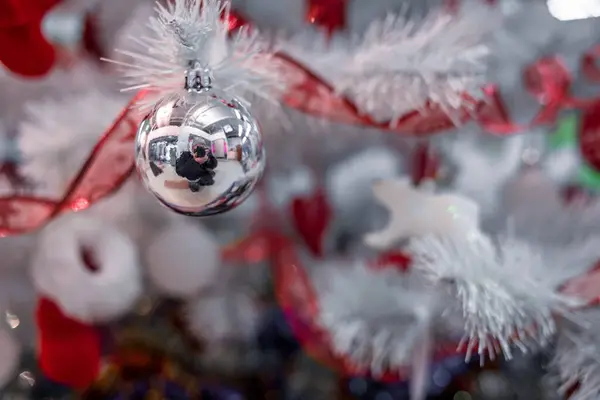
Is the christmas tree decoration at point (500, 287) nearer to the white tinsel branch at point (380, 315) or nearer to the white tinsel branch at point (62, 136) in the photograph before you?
the white tinsel branch at point (380, 315)

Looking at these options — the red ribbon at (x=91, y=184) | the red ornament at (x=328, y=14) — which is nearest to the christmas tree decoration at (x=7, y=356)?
the red ribbon at (x=91, y=184)

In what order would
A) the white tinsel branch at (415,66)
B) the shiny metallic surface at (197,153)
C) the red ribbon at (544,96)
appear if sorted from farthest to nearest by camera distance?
the red ribbon at (544,96) < the white tinsel branch at (415,66) < the shiny metallic surface at (197,153)

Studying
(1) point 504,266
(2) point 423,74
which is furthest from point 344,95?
(1) point 504,266

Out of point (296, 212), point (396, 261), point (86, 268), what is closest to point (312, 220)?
point (296, 212)

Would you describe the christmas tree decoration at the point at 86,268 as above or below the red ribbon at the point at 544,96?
below

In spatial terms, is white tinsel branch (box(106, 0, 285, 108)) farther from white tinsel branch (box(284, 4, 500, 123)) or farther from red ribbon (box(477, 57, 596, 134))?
red ribbon (box(477, 57, 596, 134))

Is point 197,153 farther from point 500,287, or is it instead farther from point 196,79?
point 500,287

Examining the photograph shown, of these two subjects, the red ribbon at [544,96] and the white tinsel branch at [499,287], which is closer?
the white tinsel branch at [499,287]
